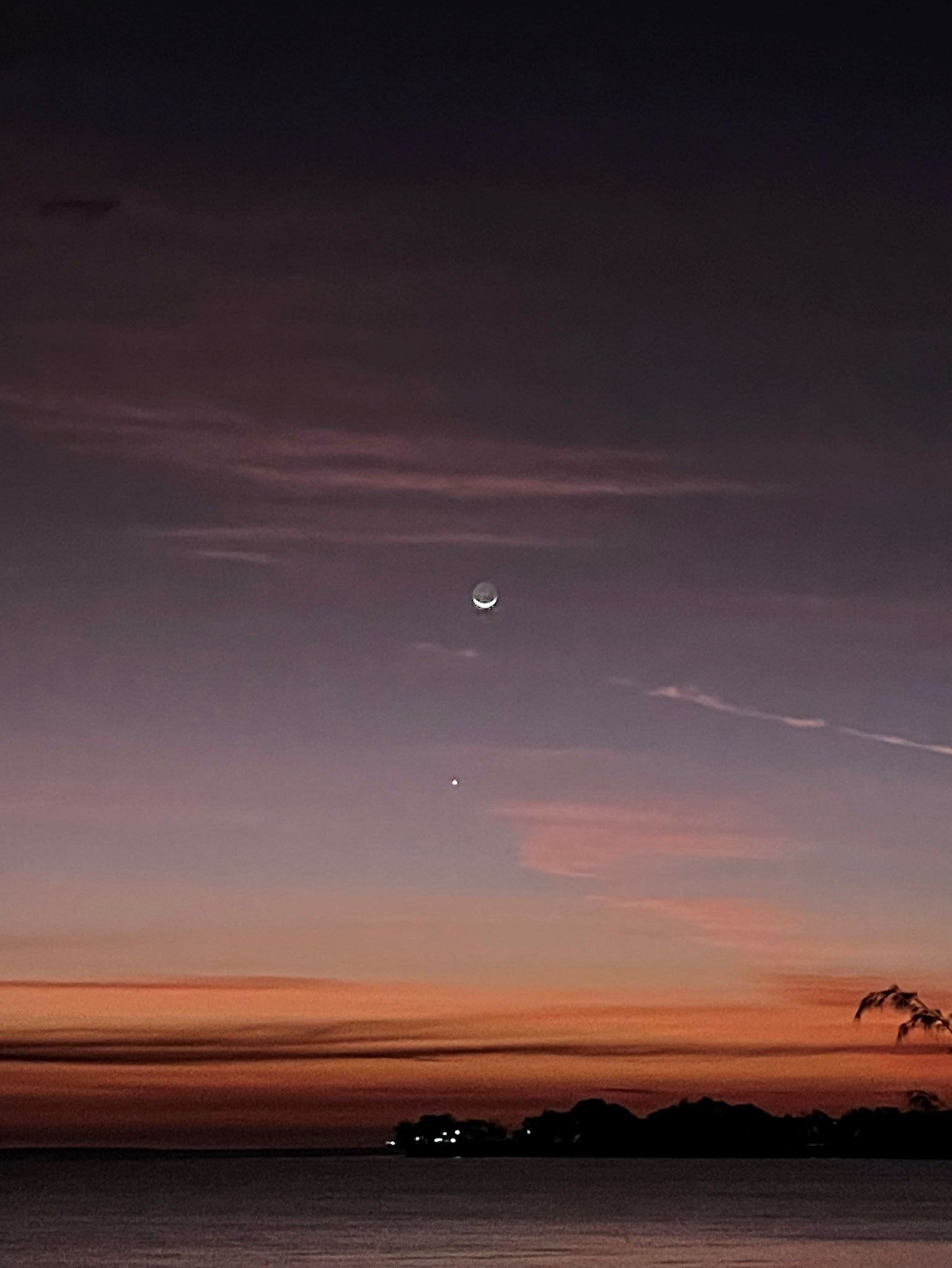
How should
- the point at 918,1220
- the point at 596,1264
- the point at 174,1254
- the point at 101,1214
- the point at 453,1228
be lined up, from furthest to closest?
the point at 101,1214
the point at 918,1220
the point at 453,1228
the point at 174,1254
the point at 596,1264

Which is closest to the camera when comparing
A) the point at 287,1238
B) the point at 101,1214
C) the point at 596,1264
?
the point at 596,1264

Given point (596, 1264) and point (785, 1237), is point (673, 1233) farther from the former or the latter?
point (596, 1264)

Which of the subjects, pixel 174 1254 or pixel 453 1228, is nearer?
pixel 174 1254

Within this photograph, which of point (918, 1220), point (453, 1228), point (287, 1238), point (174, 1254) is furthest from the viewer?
point (918, 1220)

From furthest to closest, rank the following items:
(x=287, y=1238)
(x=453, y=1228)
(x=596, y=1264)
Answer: (x=453, y=1228) → (x=287, y=1238) → (x=596, y=1264)

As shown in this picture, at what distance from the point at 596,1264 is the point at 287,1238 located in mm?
36497

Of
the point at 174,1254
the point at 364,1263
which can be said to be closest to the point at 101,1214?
the point at 174,1254

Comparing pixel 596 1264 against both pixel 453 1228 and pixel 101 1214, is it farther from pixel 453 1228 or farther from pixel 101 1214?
pixel 101 1214

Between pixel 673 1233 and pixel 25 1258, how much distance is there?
5270 centimetres

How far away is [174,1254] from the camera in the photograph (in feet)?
451

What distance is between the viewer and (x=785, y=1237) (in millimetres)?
158250

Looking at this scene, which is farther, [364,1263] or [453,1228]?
[453,1228]

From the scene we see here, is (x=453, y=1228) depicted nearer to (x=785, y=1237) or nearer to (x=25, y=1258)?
(x=785, y=1237)

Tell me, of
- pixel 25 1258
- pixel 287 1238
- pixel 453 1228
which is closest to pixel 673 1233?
pixel 453 1228
